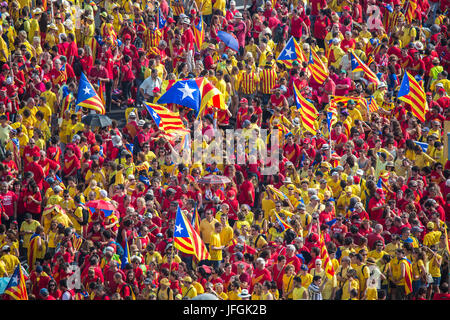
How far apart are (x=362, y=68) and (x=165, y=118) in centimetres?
514

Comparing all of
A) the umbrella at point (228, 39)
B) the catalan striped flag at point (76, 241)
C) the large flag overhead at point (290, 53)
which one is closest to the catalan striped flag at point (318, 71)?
the large flag overhead at point (290, 53)

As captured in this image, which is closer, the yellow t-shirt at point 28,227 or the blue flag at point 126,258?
the blue flag at point 126,258

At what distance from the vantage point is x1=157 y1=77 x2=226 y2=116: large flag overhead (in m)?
24.9

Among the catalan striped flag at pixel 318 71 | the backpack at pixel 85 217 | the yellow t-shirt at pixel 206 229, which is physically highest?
the catalan striped flag at pixel 318 71

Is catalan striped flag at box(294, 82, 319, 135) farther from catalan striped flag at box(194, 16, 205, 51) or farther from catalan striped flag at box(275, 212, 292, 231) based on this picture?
catalan striped flag at box(194, 16, 205, 51)

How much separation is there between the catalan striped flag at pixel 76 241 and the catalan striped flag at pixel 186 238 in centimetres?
170

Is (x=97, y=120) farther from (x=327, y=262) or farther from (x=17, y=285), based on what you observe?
(x=327, y=262)

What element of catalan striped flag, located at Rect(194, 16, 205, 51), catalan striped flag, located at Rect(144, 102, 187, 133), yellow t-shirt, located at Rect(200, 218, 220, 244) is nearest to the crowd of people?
yellow t-shirt, located at Rect(200, 218, 220, 244)

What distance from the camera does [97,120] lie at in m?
24.5

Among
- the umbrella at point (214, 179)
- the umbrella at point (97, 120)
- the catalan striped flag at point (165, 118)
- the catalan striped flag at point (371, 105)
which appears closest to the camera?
the umbrella at point (214, 179)

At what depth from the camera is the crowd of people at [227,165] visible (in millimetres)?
20703

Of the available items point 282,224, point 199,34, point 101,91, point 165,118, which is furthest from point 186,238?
point 199,34

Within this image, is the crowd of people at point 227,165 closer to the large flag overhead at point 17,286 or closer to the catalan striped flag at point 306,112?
the catalan striped flag at point 306,112
